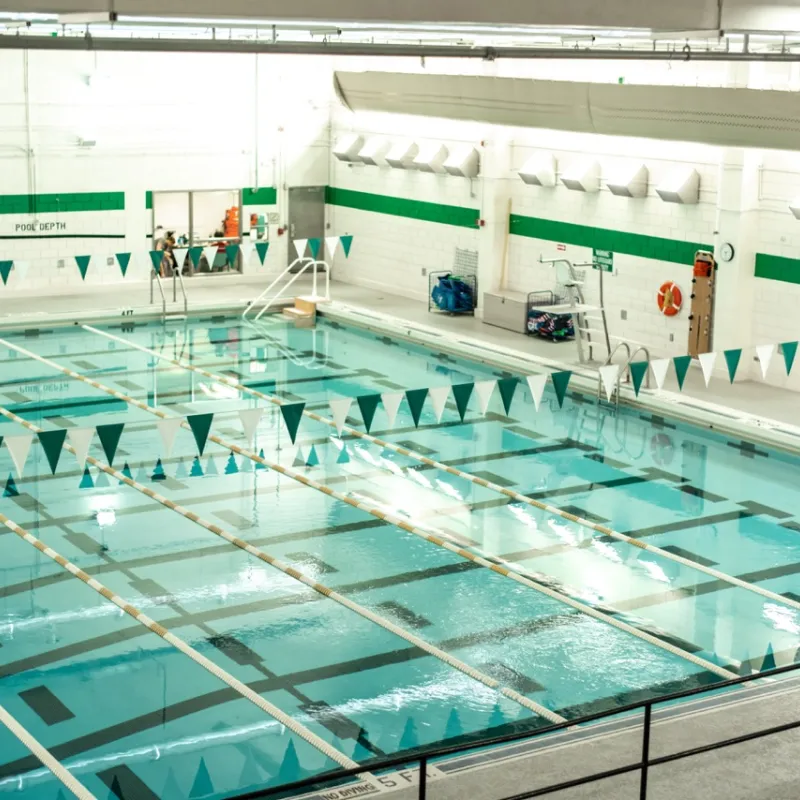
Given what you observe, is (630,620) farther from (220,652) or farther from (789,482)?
(789,482)

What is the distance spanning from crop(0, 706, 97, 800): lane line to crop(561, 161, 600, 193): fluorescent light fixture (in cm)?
1471

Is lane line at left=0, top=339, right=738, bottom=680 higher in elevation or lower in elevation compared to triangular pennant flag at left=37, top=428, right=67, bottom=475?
lower

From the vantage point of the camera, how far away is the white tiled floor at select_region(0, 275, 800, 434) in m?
17.7

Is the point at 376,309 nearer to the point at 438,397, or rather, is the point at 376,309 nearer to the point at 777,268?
the point at 777,268

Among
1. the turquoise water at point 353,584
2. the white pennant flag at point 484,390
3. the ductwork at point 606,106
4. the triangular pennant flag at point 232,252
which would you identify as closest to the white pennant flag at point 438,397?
the white pennant flag at point 484,390

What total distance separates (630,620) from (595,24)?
4639mm

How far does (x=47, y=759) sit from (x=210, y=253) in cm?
1981

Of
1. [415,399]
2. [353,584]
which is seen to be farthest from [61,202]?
[353,584]

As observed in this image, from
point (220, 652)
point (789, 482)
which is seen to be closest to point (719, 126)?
point (789, 482)

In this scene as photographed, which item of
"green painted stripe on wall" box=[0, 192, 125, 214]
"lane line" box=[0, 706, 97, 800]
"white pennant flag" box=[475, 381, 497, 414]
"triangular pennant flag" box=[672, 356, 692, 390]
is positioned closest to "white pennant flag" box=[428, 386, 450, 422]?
"white pennant flag" box=[475, 381, 497, 414]

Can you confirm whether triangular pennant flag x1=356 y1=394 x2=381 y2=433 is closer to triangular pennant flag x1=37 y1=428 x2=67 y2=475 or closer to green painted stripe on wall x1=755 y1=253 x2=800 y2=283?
triangular pennant flag x1=37 y1=428 x2=67 y2=475

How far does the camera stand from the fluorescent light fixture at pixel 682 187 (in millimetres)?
19250

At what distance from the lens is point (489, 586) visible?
11195 mm

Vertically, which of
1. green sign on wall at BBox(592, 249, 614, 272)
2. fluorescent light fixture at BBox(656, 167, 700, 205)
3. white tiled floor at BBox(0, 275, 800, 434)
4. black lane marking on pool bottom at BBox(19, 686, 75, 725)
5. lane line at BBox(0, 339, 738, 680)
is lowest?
black lane marking on pool bottom at BBox(19, 686, 75, 725)
